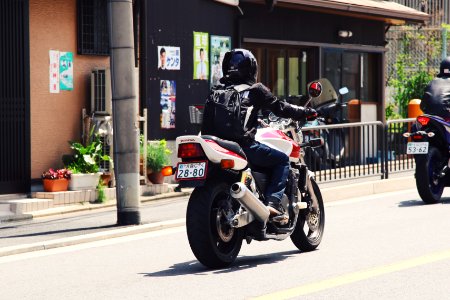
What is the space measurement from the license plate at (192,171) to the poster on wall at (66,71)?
8.64 m

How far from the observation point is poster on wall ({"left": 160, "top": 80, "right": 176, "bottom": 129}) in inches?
790

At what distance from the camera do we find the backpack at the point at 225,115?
33.9 ft

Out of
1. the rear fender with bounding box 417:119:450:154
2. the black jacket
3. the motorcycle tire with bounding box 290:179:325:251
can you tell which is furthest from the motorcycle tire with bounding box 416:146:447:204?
the motorcycle tire with bounding box 290:179:325:251

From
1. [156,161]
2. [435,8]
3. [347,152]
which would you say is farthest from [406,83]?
[156,161]

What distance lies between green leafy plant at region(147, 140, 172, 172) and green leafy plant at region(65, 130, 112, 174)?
0.85 metres

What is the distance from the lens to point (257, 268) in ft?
33.6

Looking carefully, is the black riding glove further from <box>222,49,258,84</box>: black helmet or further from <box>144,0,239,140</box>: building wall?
<box>144,0,239,140</box>: building wall

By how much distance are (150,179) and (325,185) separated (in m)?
2.86

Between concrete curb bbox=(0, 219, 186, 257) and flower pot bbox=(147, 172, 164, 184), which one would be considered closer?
concrete curb bbox=(0, 219, 186, 257)

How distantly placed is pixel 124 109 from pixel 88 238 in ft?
6.22

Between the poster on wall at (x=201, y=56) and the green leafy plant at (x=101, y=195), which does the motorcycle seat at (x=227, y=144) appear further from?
the poster on wall at (x=201, y=56)

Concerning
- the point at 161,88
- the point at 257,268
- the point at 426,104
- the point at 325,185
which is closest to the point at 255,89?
the point at 257,268

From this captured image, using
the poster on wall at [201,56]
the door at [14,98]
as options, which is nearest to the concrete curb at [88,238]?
the door at [14,98]

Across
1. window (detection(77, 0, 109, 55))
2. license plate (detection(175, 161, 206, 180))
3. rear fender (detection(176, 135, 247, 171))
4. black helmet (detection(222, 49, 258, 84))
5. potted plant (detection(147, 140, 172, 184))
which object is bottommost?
potted plant (detection(147, 140, 172, 184))
